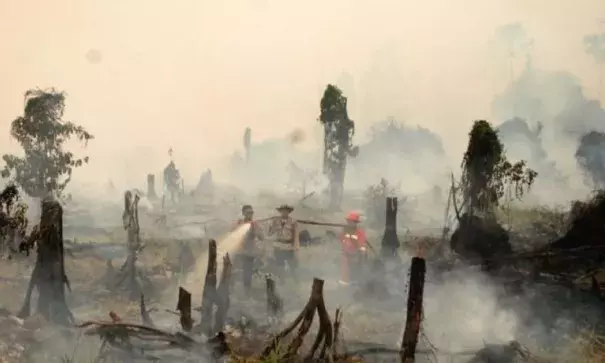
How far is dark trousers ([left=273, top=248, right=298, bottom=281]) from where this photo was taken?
7.64 ft

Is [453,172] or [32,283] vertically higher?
[453,172]

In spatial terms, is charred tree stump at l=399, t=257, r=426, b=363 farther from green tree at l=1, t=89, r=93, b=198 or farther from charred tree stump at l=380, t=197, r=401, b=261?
green tree at l=1, t=89, r=93, b=198

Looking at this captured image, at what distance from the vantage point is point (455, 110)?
2420 millimetres

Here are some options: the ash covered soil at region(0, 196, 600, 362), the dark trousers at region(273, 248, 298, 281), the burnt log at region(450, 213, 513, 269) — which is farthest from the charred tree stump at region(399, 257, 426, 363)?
the dark trousers at region(273, 248, 298, 281)

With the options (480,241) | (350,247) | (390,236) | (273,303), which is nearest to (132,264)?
(273,303)

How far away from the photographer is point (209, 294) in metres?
2.32

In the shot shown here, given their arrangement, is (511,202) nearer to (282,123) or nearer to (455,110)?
(455,110)

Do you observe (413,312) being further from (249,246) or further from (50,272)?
(50,272)

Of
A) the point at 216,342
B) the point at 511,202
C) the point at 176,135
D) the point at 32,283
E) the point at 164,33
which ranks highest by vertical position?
the point at 164,33

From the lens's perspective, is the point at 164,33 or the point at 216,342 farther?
the point at 164,33

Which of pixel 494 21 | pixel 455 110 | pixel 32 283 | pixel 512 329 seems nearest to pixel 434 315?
pixel 512 329

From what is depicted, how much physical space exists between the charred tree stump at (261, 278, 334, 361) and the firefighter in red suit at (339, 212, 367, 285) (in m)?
0.09

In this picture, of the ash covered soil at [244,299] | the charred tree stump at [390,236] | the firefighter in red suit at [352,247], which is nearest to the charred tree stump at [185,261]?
the ash covered soil at [244,299]

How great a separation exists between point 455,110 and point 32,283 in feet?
4.87
